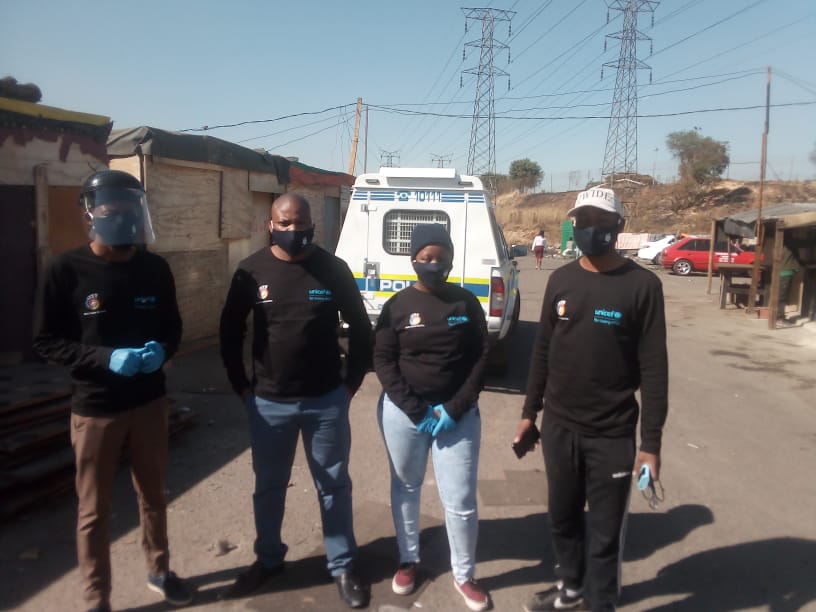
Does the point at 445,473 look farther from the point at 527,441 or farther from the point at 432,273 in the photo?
the point at 432,273

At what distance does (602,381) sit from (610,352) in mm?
139

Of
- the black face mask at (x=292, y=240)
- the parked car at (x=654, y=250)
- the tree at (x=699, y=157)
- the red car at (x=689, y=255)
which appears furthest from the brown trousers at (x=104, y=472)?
the tree at (x=699, y=157)

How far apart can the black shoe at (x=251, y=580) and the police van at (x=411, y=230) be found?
14.8ft

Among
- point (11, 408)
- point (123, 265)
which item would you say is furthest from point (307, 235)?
point (11, 408)

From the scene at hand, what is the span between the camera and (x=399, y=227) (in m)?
7.84

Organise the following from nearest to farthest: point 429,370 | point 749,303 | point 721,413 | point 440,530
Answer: point 429,370 < point 440,530 < point 721,413 < point 749,303

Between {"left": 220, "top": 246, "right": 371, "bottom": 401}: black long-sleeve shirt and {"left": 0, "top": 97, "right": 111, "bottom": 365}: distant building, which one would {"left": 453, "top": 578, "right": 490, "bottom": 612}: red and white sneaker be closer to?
{"left": 220, "top": 246, "right": 371, "bottom": 401}: black long-sleeve shirt

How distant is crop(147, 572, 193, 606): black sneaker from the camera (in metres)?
3.25

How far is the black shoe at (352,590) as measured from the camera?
3.25m

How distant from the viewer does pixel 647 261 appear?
105ft

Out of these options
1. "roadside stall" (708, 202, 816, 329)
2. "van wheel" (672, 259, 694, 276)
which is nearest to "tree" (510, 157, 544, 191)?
"van wheel" (672, 259, 694, 276)

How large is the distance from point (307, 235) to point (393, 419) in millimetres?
1027

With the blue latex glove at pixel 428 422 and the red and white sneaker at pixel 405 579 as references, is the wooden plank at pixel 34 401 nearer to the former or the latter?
the red and white sneaker at pixel 405 579

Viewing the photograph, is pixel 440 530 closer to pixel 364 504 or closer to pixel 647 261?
pixel 364 504
